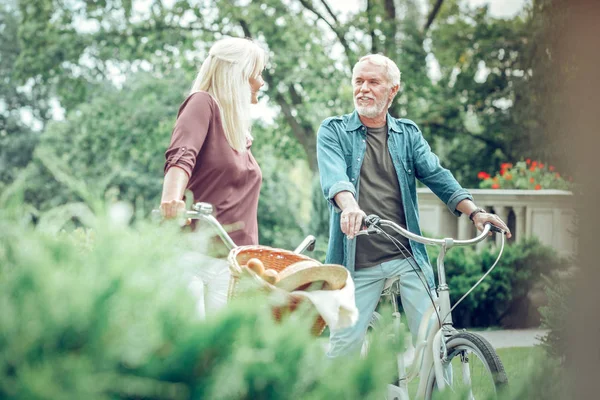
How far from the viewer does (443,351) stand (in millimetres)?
3311

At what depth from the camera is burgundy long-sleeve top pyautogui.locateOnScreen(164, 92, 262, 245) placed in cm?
316

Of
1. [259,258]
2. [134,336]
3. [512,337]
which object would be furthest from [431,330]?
Answer: [512,337]

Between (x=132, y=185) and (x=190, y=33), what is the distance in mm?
7749

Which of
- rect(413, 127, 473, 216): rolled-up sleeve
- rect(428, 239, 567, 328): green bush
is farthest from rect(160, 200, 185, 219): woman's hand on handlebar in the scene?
rect(428, 239, 567, 328): green bush

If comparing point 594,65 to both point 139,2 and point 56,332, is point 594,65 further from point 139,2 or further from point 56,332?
point 139,2

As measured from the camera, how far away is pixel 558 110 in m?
8.09

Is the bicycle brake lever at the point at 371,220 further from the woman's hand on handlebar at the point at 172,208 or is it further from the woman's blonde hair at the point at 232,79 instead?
the woman's hand on handlebar at the point at 172,208

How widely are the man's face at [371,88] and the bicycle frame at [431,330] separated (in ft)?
2.22

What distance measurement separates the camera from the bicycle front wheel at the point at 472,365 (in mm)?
2892

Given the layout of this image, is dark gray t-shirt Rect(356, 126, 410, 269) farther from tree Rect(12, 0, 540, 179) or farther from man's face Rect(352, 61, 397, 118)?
tree Rect(12, 0, 540, 179)

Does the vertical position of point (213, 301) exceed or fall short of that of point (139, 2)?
it falls short

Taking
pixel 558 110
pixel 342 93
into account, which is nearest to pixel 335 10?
pixel 342 93

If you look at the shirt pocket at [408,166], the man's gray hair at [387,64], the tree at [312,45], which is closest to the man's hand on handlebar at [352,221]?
the shirt pocket at [408,166]

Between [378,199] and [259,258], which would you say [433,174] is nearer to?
[378,199]
